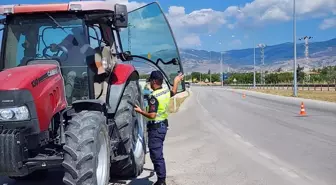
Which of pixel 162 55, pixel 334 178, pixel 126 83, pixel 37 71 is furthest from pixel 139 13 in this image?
pixel 334 178

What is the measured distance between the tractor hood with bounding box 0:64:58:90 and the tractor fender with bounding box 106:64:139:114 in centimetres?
125

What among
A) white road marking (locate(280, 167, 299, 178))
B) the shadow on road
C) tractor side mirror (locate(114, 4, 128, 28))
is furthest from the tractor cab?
white road marking (locate(280, 167, 299, 178))

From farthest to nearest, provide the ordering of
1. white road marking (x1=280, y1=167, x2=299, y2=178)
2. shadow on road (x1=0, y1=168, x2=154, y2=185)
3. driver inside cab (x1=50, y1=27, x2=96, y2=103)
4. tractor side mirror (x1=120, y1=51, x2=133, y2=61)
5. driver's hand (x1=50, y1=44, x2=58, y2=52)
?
tractor side mirror (x1=120, y1=51, x2=133, y2=61)
white road marking (x1=280, y1=167, x2=299, y2=178)
shadow on road (x1=0, y1=168, x2=154, y2=185)
driver's hand (x1=50, y1=44, x2=58, y2=52)
driver inside cab (x1=50, y1=27, x2=96, y2=103)

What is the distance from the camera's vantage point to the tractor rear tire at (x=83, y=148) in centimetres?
540

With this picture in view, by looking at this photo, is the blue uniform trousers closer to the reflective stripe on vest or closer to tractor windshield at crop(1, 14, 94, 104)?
the reflective stripe on vest

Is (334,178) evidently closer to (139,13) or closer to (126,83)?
(126,83)

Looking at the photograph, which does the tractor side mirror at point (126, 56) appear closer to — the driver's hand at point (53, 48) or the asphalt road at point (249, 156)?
the driver's hand at point (53, 48)

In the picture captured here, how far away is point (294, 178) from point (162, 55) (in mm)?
3139

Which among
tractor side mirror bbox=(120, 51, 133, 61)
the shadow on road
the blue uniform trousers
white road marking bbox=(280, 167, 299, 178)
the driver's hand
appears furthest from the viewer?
tractor side mirror bbox=(120, 51, 133, 61)

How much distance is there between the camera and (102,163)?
6.29 metres

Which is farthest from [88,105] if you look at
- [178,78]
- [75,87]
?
[178,78]

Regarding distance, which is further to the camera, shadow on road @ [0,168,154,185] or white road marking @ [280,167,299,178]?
white road marking @ [280,167,299,178]

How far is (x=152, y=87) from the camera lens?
7.29m

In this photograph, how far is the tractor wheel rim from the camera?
20.2 feet
